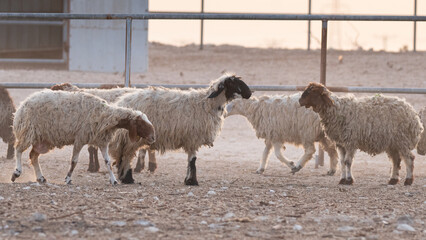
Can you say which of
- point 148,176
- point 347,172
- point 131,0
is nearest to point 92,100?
point 148,176

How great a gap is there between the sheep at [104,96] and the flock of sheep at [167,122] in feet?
0.08

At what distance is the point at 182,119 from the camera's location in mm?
10836

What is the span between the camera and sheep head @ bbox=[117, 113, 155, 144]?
33.6ft

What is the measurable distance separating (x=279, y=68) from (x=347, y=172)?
1488 centimetres

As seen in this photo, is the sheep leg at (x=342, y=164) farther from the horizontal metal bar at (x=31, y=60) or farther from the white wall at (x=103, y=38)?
the horizontal metal bar at (x=31, y=60)

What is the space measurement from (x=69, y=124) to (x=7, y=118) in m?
4.12

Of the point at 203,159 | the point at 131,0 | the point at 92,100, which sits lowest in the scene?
the point at 203,159

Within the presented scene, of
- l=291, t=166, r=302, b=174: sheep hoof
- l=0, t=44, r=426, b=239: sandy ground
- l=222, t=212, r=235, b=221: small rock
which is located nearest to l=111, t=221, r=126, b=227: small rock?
l=0, t=44, r=426, b=239: sandy ground

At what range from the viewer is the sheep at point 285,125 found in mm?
13023

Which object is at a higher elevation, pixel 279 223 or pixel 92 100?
pixel 92 100

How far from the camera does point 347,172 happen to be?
11297mm

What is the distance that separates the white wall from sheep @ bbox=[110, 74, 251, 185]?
11914 millimetres

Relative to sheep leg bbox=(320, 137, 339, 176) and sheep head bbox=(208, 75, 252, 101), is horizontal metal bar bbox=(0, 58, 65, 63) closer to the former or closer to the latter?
sheep leg bbox=(320, 137, 339, 176)

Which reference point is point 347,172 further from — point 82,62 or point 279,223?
point 82,62
